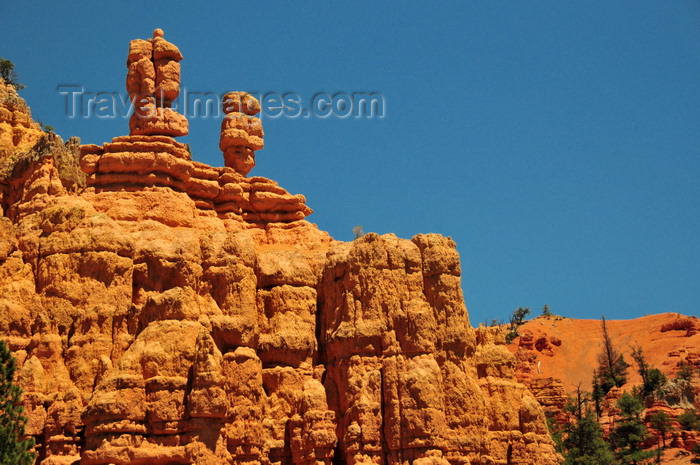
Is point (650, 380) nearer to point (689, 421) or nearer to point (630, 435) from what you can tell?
point (689, 421)

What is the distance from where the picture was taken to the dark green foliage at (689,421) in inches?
2960

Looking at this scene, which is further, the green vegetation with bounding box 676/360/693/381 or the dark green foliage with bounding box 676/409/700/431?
the green vegetation with bounding box 676/360/693/381

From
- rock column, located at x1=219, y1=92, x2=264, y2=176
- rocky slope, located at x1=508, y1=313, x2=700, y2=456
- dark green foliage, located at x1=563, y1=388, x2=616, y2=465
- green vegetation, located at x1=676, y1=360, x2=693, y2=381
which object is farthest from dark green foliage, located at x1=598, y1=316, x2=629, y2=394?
rock column, located at x1=219, y1=92, x2=264, y2=176

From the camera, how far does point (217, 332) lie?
40438 mm

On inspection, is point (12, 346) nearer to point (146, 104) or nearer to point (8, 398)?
point (8, 398)

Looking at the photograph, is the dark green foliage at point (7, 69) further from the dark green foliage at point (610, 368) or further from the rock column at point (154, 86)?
the dark green foliage at point (610, 368)

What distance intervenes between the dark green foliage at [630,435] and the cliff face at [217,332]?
22460 millimetres

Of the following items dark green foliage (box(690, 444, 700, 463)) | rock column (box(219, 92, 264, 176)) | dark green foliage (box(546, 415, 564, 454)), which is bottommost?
dark green foliage (box(690, 444, 700, 463))

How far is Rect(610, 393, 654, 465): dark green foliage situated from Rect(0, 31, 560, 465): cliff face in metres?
22.5

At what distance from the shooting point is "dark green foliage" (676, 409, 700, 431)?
75.2m

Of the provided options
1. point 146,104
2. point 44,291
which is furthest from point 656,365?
point 44,291

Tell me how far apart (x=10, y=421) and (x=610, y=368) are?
226 ft

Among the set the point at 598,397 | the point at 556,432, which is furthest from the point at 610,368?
the point at 556,432

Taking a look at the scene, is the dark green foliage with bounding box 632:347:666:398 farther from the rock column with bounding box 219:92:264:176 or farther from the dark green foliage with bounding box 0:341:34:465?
the dark green foliage with bounding box 0:341:34:465
